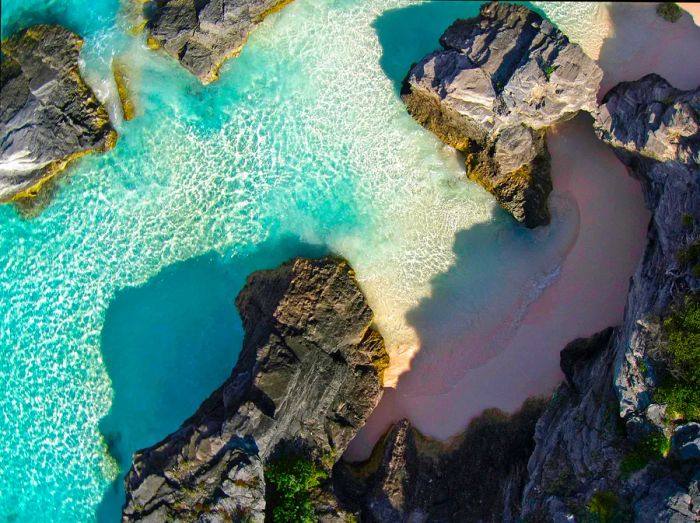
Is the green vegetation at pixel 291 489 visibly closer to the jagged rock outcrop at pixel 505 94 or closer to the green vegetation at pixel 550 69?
the jagged rock outcrop at pixel 505 94

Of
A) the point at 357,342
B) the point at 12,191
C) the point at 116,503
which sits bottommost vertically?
the point at 116,503

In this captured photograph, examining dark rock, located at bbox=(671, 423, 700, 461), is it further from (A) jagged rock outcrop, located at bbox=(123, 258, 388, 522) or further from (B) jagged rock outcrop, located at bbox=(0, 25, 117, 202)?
(B) jagged rock outcrop, located at bbox=(0, 25, 117, 202)

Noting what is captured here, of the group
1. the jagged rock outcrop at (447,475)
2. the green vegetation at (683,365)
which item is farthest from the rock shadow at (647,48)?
the jagged rock outcrop at (447,475)

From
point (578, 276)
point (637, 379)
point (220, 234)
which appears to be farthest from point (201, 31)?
point (637, 379)

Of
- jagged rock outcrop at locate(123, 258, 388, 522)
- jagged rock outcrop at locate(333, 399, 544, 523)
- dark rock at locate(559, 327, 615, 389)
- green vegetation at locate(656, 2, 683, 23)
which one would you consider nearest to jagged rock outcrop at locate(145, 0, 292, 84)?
jagged rock outcrop at locate(123, 258, 388, 522)

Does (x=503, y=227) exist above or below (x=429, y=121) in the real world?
below

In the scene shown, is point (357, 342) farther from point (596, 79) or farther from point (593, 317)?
point (596, 79)

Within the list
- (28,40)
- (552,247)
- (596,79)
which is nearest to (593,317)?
(552,247)
